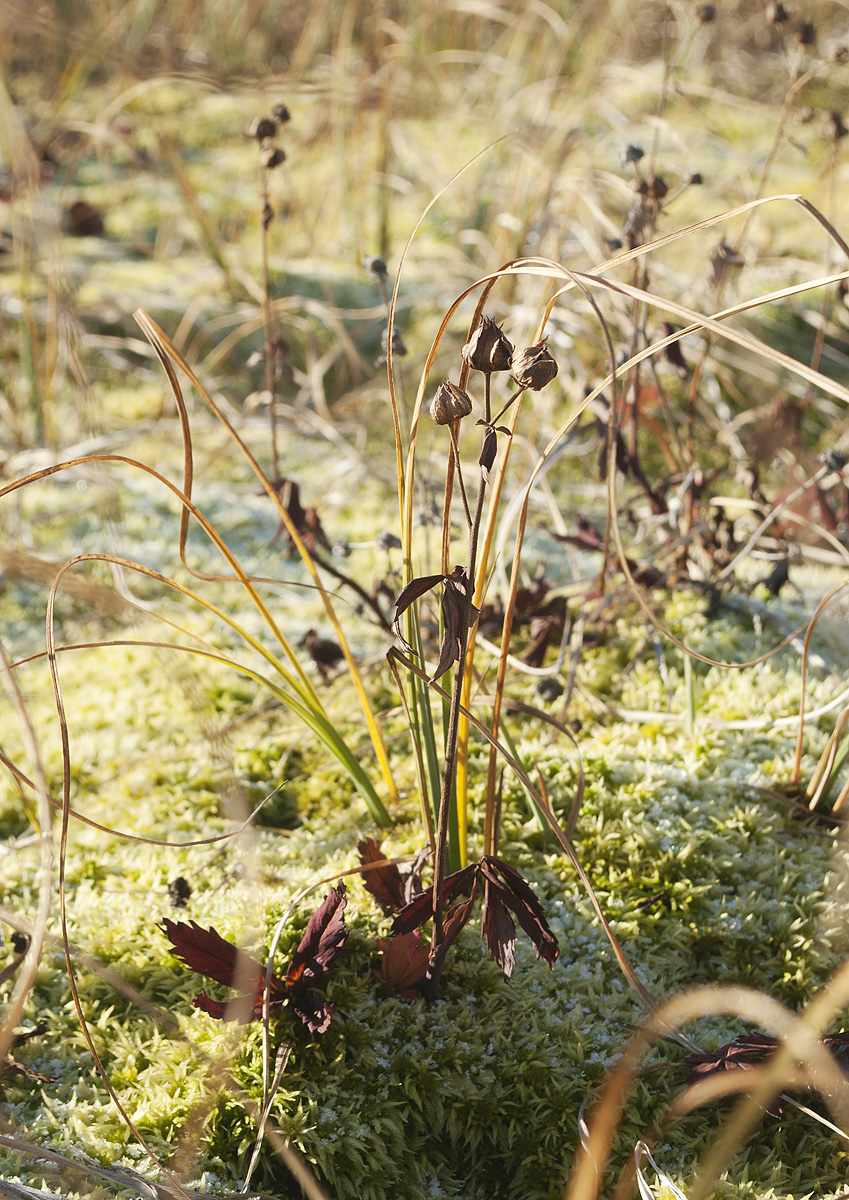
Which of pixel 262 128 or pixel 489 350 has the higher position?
pixel 262 128

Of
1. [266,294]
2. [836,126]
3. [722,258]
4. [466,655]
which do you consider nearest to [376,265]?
[266,294]

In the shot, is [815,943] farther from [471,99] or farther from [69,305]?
[471,99]

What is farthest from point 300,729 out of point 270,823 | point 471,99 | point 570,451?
point 471,99

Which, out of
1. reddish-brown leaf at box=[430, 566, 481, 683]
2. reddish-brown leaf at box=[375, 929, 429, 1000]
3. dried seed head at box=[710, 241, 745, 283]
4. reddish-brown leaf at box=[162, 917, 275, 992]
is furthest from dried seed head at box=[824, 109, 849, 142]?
reddish-brown leaf at box=[162, 917, 275, 992]

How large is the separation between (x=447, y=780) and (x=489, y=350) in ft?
1.98

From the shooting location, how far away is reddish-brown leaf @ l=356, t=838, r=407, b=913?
4.65 ft

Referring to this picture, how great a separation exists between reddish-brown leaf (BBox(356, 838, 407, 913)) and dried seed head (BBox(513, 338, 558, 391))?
2.79 feet

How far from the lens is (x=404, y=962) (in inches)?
54.1

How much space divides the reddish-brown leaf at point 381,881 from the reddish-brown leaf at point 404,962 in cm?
6

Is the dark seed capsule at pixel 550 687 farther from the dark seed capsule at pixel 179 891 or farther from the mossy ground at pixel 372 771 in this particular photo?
the dark seed capsule at pixel 179 891

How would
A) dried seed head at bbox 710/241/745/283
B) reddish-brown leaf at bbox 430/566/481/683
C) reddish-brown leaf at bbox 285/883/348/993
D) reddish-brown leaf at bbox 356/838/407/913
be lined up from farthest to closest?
dried seed head at bbox 710/241/745/283 < reddish-brown leaf at bbox 356/838/407/913 < reddish-brown leaf at bbox 285/883/348/993 < reddish-brown leaf at bbox 430/566/481/683

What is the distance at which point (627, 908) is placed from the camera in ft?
5.15

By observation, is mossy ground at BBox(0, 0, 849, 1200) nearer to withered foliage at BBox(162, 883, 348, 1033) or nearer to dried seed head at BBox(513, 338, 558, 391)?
withered foliage at BBox(162, 883, 348, 1033)

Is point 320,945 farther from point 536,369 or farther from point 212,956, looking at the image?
point 536,369
